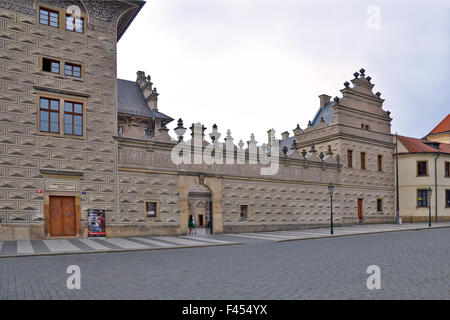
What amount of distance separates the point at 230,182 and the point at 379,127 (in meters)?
17.1

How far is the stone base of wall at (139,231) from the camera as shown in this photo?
19703 mm

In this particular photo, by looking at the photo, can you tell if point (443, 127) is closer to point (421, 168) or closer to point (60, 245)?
point (421, 168)

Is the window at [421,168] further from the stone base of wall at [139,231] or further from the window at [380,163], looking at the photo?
the stone base of wall at [139,231]

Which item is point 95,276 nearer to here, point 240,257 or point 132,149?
point 240,257

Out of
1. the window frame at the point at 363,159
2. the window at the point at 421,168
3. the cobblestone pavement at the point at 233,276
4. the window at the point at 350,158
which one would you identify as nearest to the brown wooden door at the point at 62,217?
the cobblestone pavement at the point at 233,276

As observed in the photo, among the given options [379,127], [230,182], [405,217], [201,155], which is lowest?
[405,217]

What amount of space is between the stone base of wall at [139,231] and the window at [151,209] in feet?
1.93

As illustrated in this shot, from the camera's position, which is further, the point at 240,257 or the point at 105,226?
the point at 105,226

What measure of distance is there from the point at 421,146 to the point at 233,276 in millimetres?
34610

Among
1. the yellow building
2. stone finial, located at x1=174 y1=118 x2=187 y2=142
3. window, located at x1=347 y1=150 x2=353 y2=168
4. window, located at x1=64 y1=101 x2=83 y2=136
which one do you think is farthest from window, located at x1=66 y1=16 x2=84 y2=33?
the yellow building

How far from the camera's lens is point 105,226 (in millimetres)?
19547

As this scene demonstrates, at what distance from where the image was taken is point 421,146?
37656 millimetres

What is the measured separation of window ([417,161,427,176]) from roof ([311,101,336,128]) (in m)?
9.66
